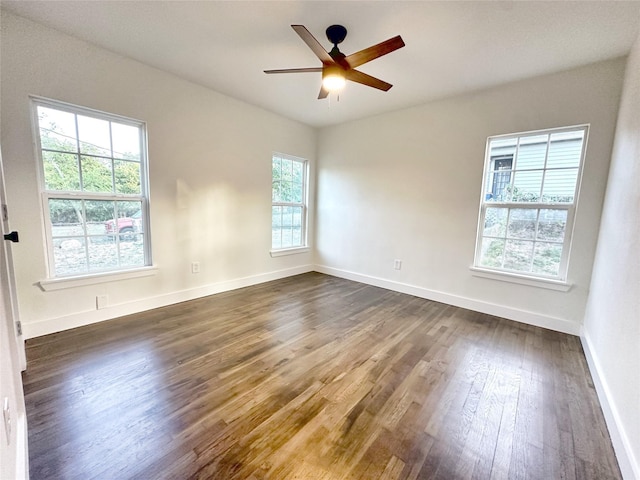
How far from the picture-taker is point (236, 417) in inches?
60.0

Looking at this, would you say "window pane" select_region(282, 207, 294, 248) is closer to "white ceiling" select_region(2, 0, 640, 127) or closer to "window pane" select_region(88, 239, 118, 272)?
"white ceiling" select_region(2, 0, 640, 127)

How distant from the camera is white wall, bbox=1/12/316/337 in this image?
2.16m

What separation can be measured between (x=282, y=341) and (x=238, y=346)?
38 centimetres

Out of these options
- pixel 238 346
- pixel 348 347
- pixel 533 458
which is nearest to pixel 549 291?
pixel 533 458

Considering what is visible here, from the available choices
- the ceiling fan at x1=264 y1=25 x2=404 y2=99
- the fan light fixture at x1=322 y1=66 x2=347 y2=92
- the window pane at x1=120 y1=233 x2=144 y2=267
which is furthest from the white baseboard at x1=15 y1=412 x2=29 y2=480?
the fan light fixture at x1=322 y1=66 x2=347 y2=92

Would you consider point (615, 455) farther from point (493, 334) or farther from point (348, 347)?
point (348, 347)

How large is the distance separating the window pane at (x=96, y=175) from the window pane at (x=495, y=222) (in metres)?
4.17

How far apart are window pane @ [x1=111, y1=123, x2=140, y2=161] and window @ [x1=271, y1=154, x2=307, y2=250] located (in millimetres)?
1812

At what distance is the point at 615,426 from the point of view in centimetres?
146

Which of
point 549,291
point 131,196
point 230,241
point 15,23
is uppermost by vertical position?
point 15,23

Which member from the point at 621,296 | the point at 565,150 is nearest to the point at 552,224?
the point at 565,150

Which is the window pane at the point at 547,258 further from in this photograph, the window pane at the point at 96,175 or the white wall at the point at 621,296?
the window pane at the point at 96,175

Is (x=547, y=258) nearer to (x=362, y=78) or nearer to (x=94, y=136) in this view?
(x=362, y=78)

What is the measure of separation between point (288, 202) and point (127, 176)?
2304 mm
